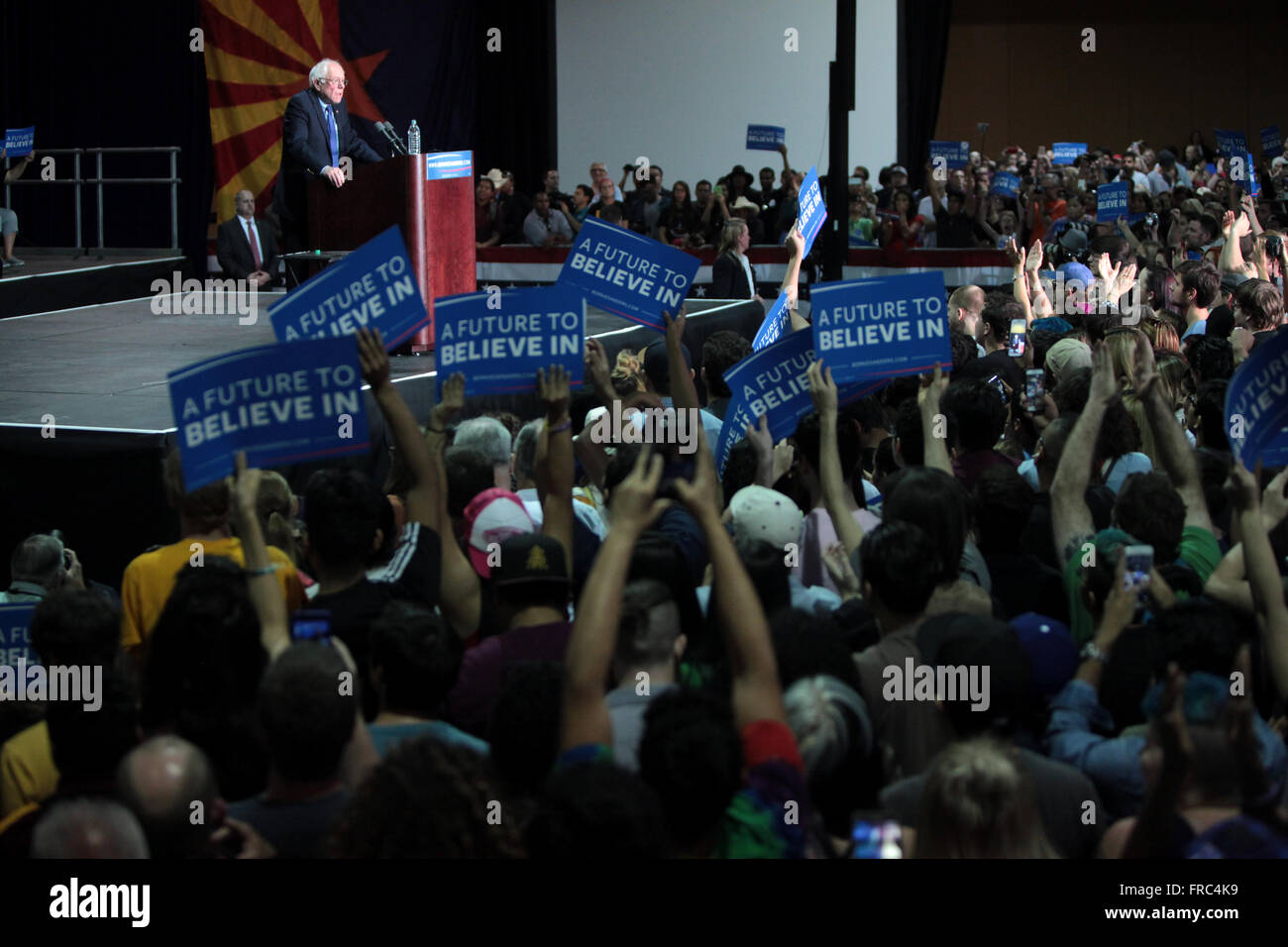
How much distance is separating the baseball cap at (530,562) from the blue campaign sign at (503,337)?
3.81ft

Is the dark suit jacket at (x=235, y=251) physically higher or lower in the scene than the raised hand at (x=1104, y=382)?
higher

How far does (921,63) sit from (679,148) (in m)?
3.00

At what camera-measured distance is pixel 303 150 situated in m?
6.79

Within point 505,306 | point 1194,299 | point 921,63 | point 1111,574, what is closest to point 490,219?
point 921,63

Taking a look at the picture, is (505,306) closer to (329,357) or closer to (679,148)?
(329,357)

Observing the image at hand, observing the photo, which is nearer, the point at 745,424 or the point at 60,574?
the point at 60,574

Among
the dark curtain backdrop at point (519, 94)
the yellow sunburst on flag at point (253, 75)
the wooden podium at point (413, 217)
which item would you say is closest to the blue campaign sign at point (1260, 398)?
the wooden podium at point (413, 217)

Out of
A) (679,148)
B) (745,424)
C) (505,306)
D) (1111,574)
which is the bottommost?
(1111,574)

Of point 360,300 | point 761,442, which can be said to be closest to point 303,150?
point 360,300

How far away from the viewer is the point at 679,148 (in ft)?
55.6

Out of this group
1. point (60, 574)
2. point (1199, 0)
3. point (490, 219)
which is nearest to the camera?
point (60, 574)

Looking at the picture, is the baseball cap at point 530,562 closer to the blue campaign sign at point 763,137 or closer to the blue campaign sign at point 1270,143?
the blue campaign sign at point 763,137

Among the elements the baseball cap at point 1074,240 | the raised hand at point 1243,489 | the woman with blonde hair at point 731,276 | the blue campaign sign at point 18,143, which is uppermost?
the blue campaign sign at point 18,143

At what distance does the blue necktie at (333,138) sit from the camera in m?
6.89
